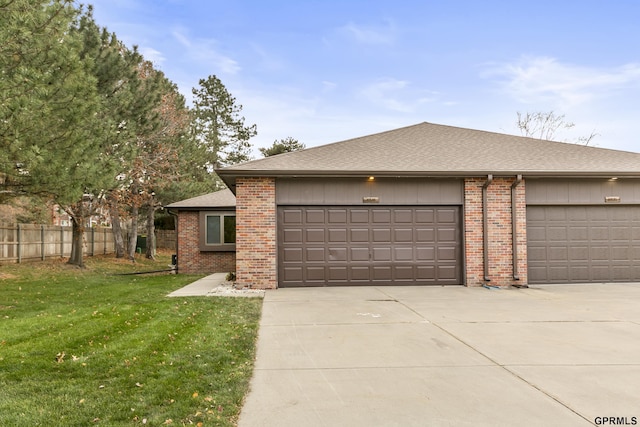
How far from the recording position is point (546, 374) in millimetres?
4215

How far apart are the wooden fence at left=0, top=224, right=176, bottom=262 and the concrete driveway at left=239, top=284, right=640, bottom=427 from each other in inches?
511

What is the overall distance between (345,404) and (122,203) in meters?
19.7

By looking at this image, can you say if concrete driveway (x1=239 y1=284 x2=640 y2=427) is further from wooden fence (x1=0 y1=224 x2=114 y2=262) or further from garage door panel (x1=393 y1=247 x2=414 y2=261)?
A: wooden fence (x1=0 y1=224 x2=114 y2=262)

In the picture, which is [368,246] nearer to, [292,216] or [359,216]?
[359,216]

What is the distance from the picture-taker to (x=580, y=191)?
11.3 meters

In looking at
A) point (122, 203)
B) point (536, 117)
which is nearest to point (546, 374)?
point (122, 203)

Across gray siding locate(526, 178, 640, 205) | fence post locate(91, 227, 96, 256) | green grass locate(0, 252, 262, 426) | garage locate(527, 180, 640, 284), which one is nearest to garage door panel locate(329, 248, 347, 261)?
green grass locate(0, 252, 262, 426)

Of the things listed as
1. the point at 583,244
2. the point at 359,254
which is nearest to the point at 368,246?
the point at 359,254

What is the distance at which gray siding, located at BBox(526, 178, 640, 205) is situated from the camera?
11234mm

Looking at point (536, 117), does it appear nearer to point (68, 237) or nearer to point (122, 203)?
point (122, 203)

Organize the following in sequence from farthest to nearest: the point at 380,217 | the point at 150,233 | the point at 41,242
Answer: the point at 150,233 < the point at 41,242 < the point at 380,217

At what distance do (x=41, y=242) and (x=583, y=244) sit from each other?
20386 millimetres

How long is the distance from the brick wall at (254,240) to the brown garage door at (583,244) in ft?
23.5

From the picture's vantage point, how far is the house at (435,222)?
10680mm
